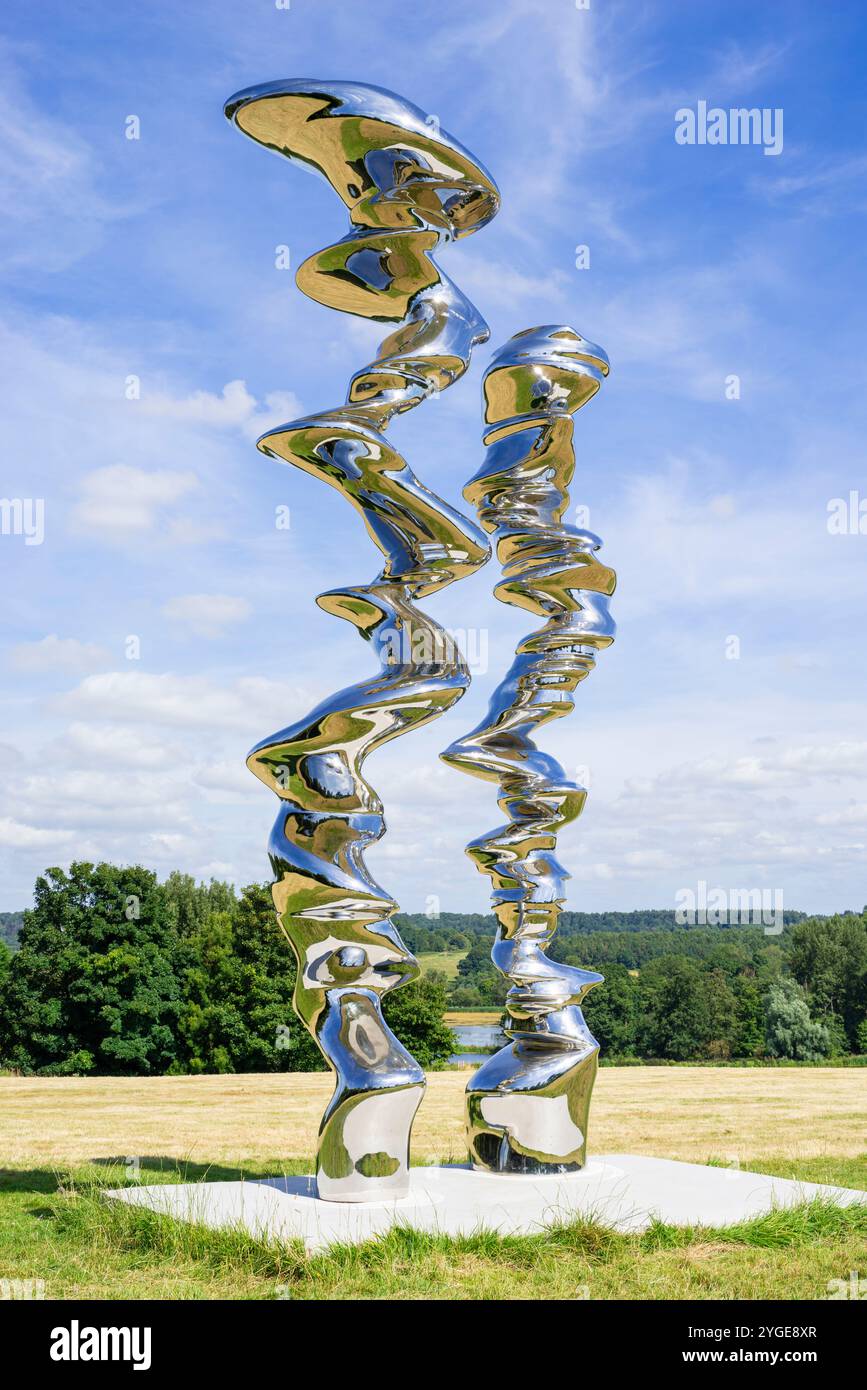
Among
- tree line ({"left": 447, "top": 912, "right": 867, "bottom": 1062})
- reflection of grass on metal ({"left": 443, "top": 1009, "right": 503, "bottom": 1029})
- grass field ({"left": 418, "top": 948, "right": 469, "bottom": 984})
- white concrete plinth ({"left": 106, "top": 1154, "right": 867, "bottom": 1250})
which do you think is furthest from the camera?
grass field ({"left": 418, "top": 948, "right": 469, "bottom": 984})

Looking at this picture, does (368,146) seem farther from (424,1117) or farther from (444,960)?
(444,960)

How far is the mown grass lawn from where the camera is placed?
6.34 m

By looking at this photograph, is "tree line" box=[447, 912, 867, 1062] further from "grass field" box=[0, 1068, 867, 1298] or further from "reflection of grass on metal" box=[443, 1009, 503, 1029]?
"grass field" box=[0, 1068, 867, 1298]

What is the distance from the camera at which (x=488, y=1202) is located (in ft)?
26.6

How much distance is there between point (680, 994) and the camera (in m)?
45.3

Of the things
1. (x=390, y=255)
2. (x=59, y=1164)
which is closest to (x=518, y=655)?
(x=390, y=255)

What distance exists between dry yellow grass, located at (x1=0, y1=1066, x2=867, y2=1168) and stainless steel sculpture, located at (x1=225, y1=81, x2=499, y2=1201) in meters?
3.98

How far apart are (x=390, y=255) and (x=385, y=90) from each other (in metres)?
1.15

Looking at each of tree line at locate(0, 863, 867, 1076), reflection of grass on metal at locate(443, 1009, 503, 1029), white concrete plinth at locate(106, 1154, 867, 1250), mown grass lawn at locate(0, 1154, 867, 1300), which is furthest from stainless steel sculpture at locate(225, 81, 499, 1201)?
reflection of grass on metal at locate(443, 1009, 503, 1029)

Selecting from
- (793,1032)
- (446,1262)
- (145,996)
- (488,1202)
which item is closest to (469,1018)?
(793,1032)

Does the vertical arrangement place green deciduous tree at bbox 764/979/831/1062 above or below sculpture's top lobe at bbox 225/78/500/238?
below

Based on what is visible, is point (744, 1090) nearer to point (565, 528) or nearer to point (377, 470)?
point (565, 528)

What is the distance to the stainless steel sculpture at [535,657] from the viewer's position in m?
9.74

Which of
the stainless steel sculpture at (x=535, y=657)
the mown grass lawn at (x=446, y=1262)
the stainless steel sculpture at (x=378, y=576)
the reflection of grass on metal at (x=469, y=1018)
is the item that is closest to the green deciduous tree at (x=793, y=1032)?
the reflection of grass on metal at (x=469, y=1018)
